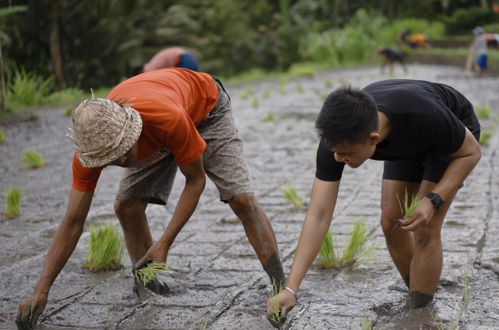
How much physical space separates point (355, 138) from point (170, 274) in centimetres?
182

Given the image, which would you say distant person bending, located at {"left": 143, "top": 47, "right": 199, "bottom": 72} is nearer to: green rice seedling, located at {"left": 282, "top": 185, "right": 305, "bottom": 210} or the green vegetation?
green rice seedling, located at {"left": 282, "top": 185, "right": 305, "bottom": 210}

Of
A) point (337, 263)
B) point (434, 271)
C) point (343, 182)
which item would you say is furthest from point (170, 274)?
point (343, 182)

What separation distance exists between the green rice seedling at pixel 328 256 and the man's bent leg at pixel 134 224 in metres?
1.02

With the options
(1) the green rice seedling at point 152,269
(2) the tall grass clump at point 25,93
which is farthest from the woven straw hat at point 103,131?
(2) the tall grass clump at point 25,93

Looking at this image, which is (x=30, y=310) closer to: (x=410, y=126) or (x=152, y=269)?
(x=152, y=269)

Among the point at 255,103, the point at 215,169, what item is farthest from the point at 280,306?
the point at 255,103

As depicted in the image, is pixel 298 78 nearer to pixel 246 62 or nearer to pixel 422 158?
pixel 246 62

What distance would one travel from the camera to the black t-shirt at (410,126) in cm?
343

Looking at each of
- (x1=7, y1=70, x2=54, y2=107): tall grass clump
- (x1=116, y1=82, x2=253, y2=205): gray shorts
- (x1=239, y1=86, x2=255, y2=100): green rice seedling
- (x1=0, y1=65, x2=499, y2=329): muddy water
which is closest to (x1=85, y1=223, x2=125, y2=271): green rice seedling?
(x1=0, y1=65, x2=499, y2=329): muddy water

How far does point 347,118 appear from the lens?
3166mm

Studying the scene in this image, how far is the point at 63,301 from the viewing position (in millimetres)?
4309

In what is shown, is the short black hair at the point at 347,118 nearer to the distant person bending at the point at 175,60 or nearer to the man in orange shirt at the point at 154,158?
the man in orange shirt at the point at 154,158

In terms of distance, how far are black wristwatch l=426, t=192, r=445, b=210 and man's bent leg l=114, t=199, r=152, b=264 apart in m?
1.70

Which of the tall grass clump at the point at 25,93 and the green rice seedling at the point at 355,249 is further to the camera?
the tall grass clump at the point at 25,93
